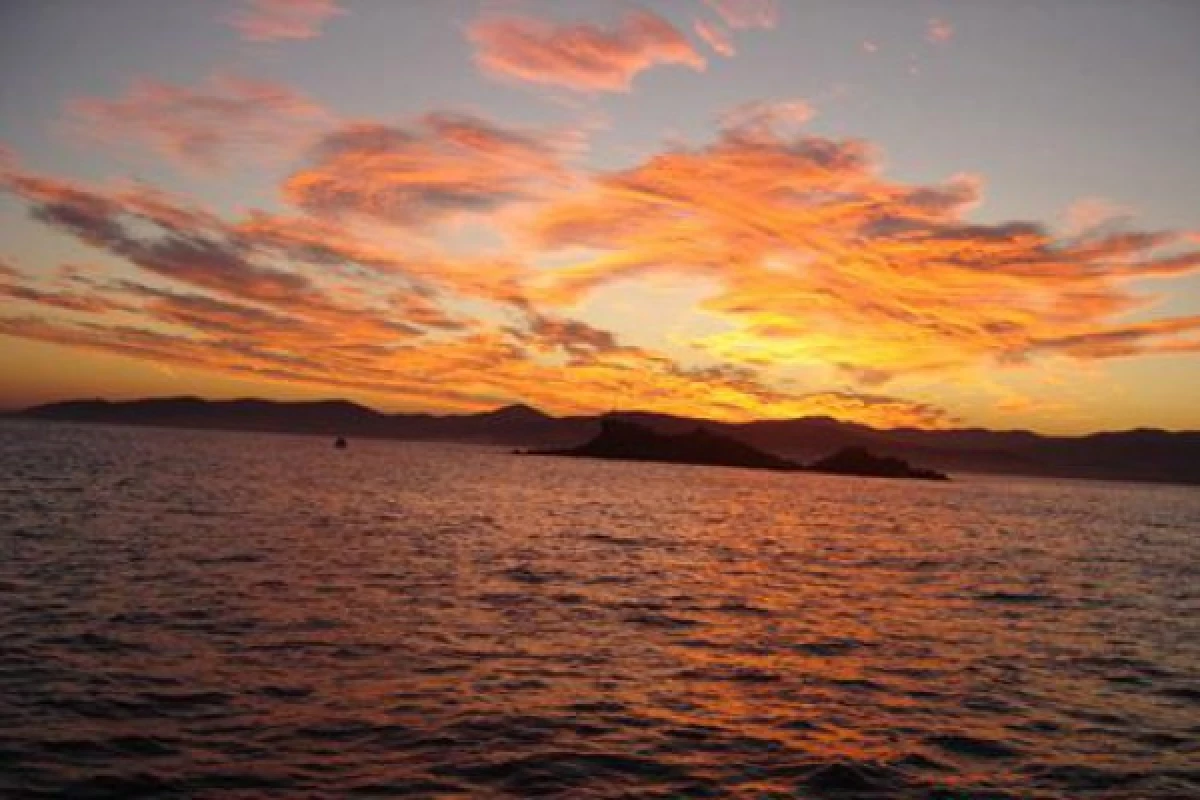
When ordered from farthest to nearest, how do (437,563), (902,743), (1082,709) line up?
(437,563), (1082,709), (902,743)

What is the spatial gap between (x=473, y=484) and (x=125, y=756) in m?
113

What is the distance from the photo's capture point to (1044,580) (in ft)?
163

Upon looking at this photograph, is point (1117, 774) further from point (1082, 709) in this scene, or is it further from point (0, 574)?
point (0, 574)

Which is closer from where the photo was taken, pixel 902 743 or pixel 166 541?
pixel 902 743

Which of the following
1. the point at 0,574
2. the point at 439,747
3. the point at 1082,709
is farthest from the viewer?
the point at 0,574

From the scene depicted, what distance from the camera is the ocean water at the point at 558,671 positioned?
1595 centimetres

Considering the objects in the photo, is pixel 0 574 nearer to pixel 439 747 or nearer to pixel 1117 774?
pixel 439 747

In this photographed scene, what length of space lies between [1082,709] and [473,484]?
110120 mm

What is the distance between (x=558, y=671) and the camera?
904 inches

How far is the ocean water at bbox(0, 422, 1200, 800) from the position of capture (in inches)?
628

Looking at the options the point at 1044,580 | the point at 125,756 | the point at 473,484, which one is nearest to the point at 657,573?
the point at 1044,580

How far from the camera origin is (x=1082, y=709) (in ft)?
72.7

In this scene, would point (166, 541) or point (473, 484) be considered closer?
point (166, 541)

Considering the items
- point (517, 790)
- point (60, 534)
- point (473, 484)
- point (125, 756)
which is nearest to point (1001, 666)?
point (517, 790)
